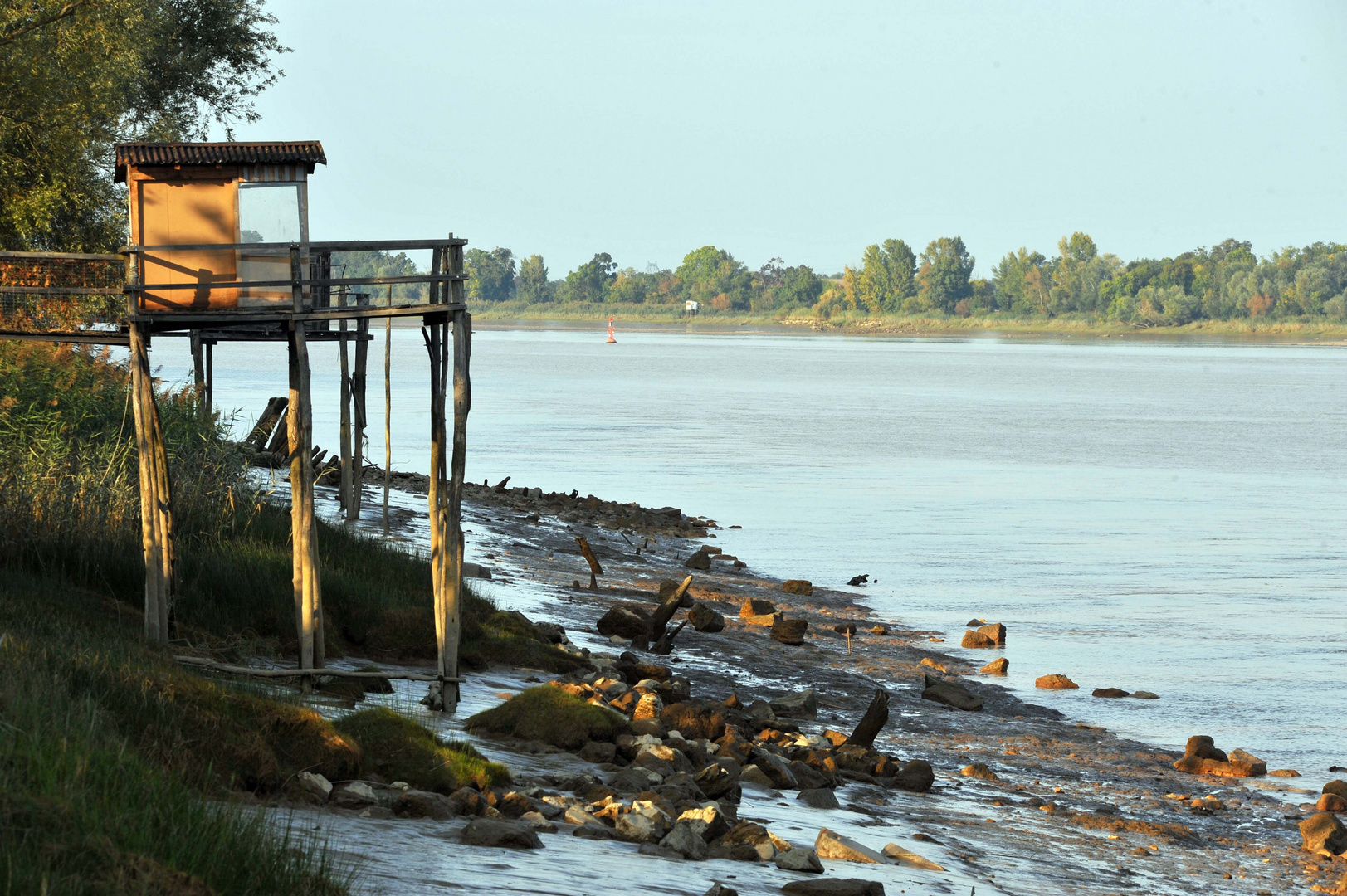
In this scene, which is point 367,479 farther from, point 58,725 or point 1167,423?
point 1167,423

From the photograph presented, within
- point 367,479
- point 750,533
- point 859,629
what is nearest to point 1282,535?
point 750,533

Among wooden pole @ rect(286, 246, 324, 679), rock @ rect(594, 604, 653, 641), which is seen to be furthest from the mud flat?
wooden pole @ rect(286, 246, 324, 679)

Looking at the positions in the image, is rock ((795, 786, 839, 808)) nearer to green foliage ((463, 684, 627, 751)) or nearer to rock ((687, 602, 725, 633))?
green foliage ((463, 684, 627, 751))

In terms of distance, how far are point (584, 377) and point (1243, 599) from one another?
7605cm

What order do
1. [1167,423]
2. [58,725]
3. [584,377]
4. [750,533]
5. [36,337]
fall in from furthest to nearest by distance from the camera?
[584,377]
[1167,423]
[750,533]
[36,337]
[58,725]

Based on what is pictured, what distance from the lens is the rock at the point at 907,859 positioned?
10.3 meters

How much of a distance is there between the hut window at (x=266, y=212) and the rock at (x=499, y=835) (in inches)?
295

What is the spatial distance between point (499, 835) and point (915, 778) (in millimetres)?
5055

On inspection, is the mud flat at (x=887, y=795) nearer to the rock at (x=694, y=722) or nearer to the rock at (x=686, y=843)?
the rock at (x=686, y=843)

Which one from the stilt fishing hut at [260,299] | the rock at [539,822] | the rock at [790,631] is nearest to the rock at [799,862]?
the rock at [539,822]

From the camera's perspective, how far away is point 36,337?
14.4 meters

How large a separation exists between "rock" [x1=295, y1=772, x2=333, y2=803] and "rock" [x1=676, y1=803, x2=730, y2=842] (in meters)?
2.43

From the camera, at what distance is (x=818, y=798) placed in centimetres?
1198

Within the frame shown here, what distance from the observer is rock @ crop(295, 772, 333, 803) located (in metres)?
9.59
